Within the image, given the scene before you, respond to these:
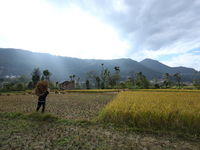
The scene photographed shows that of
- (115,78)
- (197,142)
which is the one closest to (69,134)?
(197,142)

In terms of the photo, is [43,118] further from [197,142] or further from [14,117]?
[197,142]

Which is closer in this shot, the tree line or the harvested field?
the harvested field

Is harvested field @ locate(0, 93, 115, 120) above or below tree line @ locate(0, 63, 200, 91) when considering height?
below

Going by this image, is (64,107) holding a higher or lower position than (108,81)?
lower

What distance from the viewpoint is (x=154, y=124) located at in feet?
14.1

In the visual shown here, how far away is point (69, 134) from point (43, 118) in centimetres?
223

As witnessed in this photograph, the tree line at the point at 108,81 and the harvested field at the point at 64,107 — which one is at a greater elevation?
the tree line at the point at 108,81

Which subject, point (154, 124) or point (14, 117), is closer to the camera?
point (154, 124)

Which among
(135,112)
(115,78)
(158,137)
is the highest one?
(115,78)

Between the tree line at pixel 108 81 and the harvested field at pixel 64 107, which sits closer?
the harvested field at pixel 64 107

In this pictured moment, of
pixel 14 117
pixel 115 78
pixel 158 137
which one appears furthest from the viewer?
pixel 115 78

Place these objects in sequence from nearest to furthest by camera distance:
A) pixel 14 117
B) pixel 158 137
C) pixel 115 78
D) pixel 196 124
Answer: pixel 158 137 → pixel 196 124 → pixel 14 117 → pixel 115 78

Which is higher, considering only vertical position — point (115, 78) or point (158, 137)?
point (115, 78)

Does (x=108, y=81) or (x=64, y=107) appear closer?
(x=64, y=107)
